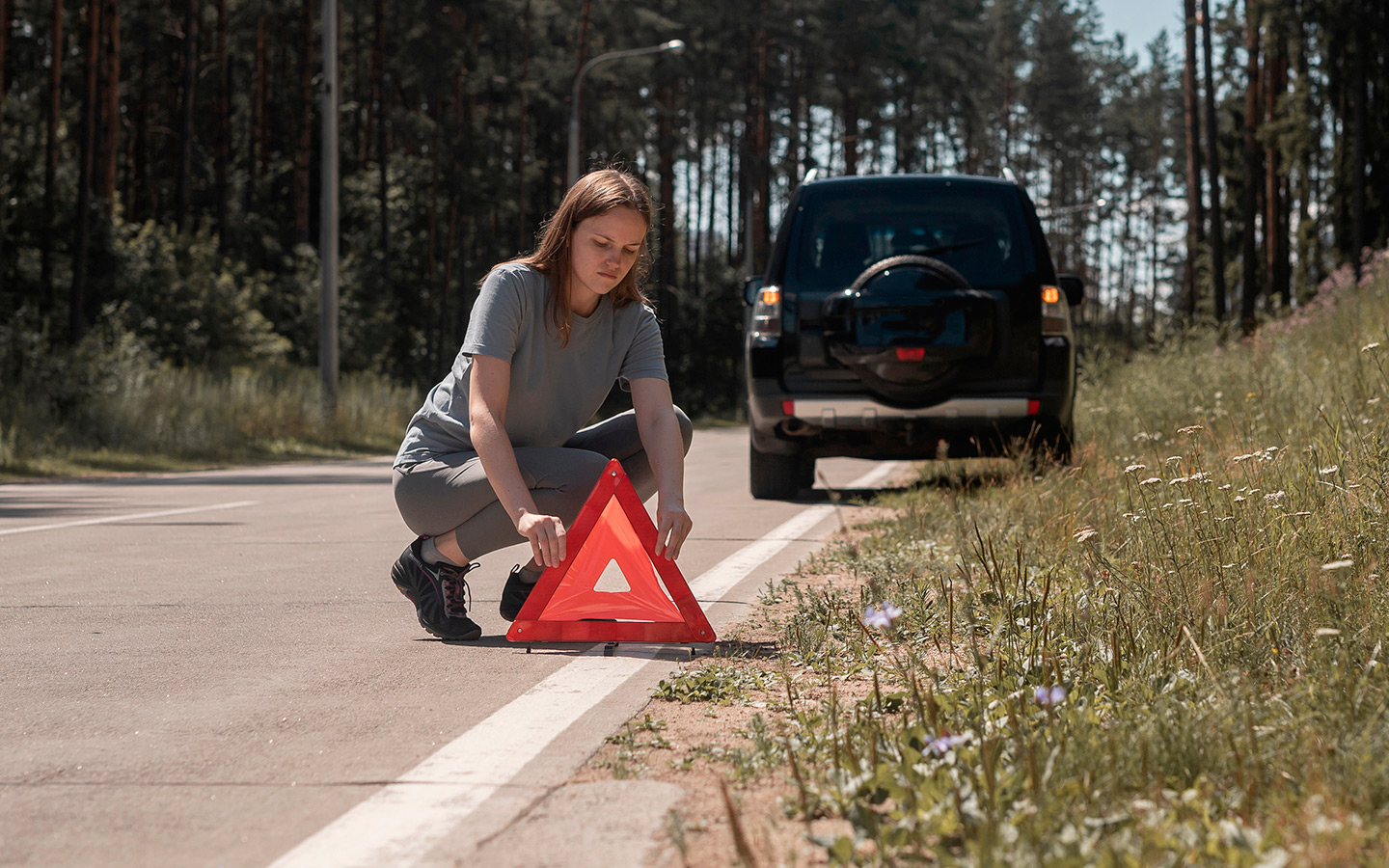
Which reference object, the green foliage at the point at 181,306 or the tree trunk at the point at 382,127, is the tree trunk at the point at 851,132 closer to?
the tree trunk at the point at 382,127

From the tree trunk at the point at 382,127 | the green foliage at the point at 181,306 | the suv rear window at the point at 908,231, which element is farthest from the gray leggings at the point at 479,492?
the tree trunk at the point at 382,127

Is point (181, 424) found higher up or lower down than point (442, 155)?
lower down

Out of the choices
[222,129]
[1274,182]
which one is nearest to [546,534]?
[222,129]

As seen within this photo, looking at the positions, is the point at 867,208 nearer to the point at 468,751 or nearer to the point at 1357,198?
the point at 468,751

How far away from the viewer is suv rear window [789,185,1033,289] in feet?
31.9

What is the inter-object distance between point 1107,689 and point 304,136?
3670 cm

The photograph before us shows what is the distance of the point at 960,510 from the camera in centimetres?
756

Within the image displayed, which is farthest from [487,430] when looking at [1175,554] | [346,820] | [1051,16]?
[1051,16]

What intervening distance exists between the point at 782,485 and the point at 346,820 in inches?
305

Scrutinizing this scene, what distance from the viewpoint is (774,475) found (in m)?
10.5

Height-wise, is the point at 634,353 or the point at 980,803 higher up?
the point at 634,353

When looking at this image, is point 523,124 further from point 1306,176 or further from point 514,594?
point 514,594

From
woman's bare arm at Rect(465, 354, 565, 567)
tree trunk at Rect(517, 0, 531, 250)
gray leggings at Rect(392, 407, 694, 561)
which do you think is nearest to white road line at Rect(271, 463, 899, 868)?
woman's bare arm at Rect(465, 354, 565, 567)

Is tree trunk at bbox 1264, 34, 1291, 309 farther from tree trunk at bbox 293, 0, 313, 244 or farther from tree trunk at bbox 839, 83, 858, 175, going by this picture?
tree trunk at bbox 293, 0, 313, 244
